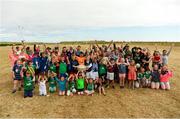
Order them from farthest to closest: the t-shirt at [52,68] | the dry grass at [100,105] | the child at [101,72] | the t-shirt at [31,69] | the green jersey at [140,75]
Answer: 1. the green jersey at [140,75]
2. the t-shirt at [52,68]
3. the child at [101,72]
4. the t-shirt at [31,69]
5. the dry grass at [100,105]

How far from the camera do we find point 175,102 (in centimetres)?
1255

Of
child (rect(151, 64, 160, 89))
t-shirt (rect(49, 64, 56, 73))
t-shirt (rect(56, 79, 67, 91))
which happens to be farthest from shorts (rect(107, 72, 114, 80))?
t-shirt (rect(49, 64, 56, 73))

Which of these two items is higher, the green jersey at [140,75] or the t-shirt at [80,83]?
the green jersey at [140,75]

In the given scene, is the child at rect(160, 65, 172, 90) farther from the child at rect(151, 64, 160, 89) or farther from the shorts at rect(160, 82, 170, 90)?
the child at rect(151, 64, 160, 89)

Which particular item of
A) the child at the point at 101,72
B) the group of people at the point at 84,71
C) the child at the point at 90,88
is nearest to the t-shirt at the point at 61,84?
the group of people at the point at 84,71

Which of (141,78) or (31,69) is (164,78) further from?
(31,69)

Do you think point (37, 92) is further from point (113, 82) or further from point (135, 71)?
point (135, 71)

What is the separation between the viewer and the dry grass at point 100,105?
36.9 ft

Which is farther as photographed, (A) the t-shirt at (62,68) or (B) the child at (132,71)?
(B) the child at (132,71)

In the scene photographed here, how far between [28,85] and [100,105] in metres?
3.54

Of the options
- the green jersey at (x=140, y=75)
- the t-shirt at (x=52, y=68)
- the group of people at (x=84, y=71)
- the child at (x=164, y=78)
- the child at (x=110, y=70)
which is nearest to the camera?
the group of people at (x=84, y=71)

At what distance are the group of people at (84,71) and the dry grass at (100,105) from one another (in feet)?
1.65

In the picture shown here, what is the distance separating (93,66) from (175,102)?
416 cm

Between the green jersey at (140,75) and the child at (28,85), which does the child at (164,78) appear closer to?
the green jersey at (140,75)
